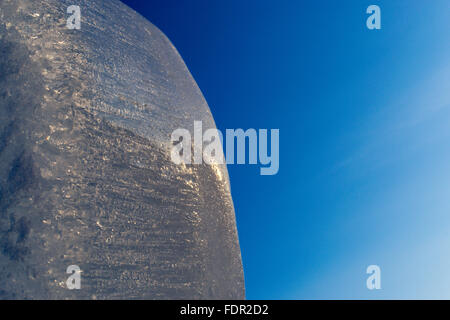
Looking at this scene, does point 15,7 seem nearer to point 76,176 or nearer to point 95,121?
point 95,121

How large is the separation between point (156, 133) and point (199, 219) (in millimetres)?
553

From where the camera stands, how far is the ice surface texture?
7.57 ft

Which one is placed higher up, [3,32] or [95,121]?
[3,32]

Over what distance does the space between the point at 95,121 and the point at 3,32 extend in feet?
2.23

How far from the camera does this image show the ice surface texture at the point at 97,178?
2.31 m

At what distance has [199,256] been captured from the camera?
270 centimetres

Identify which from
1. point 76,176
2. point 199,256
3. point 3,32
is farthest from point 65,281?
point 3,32

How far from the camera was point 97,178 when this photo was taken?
2.48 metres
